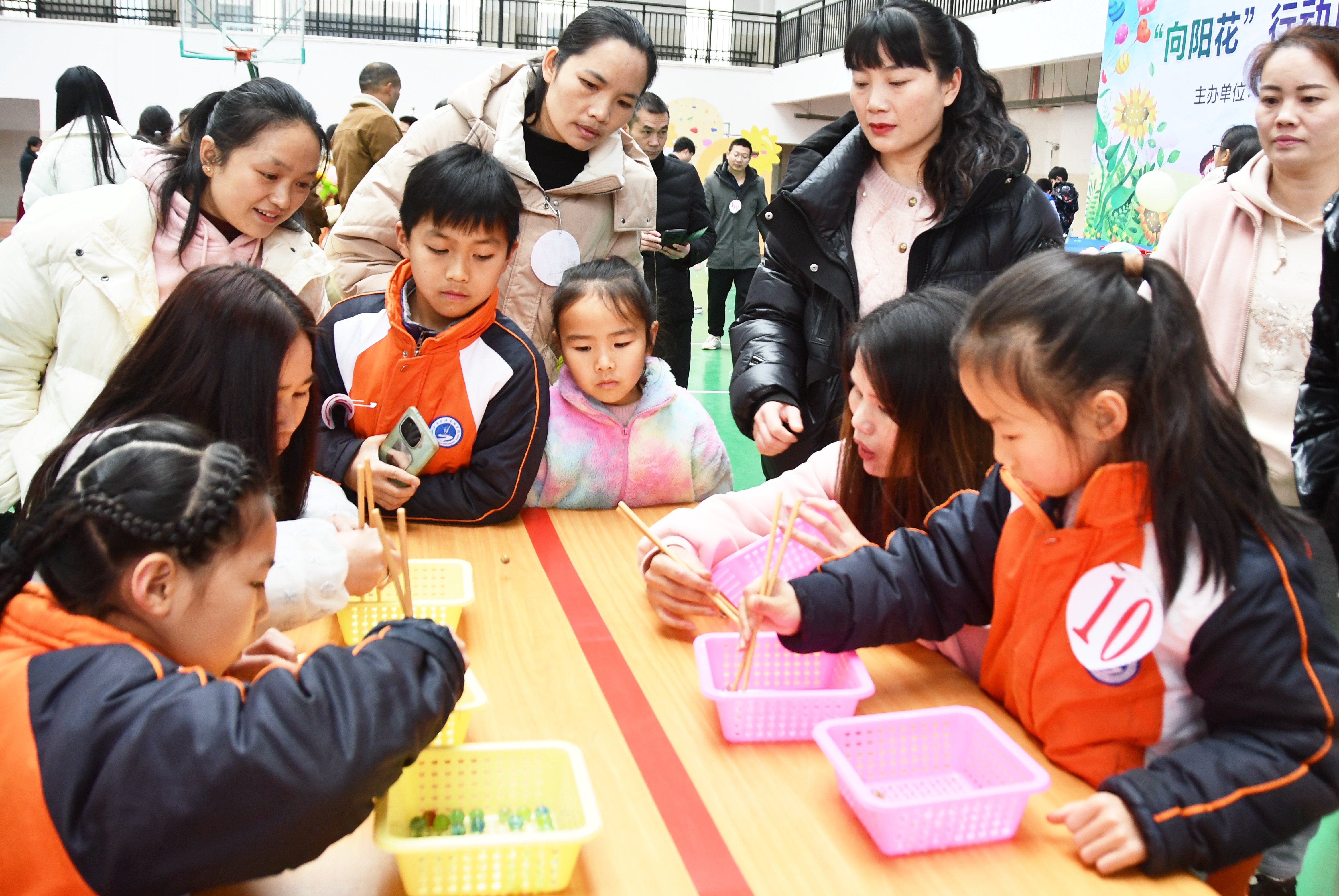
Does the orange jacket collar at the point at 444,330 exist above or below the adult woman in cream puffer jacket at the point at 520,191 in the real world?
below

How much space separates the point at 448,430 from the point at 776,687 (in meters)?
0.84

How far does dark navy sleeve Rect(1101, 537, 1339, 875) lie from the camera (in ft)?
2.99

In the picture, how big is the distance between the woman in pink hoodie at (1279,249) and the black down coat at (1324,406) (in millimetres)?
205

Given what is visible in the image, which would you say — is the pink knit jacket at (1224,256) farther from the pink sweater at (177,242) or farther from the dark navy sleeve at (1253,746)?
the pink sweater at (177,242)

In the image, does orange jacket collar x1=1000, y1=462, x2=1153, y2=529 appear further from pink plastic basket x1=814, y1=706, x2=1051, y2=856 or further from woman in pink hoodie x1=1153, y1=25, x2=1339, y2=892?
woman in pink hoodie x1=1153, y1=25, x2=1339, y2=892

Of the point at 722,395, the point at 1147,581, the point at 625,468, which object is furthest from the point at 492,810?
the point at 722,395

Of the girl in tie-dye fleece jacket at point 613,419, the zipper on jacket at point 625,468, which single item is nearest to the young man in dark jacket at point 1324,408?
the girl in tie-dye fleece jacket at point 613,419

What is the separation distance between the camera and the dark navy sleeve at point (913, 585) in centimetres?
120

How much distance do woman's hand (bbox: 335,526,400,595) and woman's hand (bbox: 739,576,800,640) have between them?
0.43 metres

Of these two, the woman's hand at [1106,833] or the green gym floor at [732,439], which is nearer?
the woman's hand at [1106,833]

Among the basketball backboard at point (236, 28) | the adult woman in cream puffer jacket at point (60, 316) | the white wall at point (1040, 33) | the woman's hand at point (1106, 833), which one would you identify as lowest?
the woman's hand at point (1106, 833)

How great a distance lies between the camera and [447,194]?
1.80m

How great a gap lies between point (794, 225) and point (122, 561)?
151 cm

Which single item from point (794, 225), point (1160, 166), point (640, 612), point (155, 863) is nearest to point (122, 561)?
point (155, 863)
